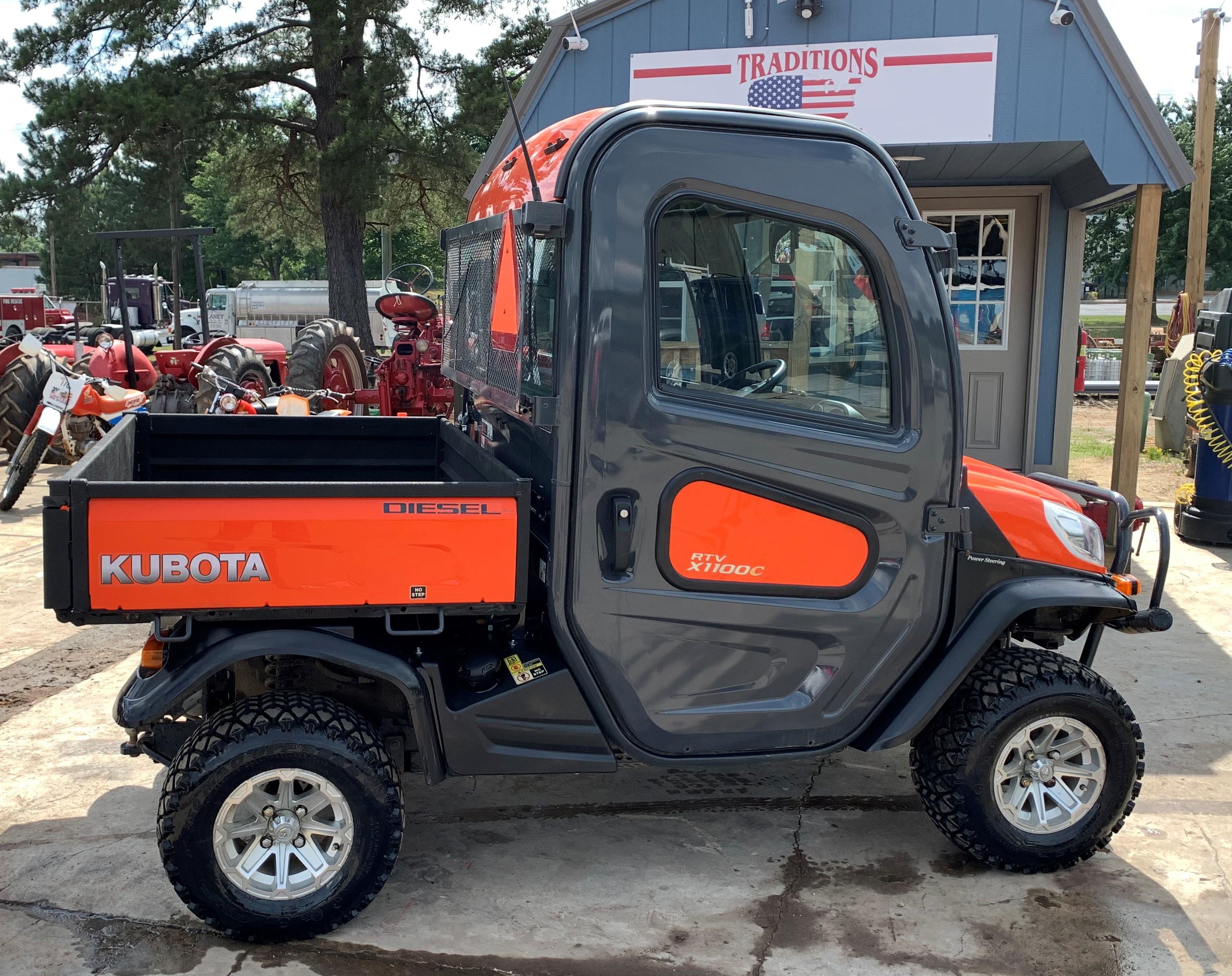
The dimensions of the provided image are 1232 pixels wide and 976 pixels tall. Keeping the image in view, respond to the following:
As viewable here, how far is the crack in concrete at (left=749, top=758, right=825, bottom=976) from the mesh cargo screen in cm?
172

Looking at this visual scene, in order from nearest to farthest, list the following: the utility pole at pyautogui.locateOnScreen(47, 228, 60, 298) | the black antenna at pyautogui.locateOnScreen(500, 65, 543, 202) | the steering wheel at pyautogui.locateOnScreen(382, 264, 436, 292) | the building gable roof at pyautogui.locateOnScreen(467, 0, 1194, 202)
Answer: the black antenna at pyautogui.locateOnScreen(500, 65, 543, 202) < the steering wheel at pyautogui.locateOnScreen(382, 264, 436, 292) < the building gable roof at pyautogui.locateOnScreen(467, 0, 1194, 202) < the utility pole at pyautogui.locateOnScreen(47, 228, 60, 298)

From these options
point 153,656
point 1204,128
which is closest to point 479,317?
point 153,656

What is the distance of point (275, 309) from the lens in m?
39.4

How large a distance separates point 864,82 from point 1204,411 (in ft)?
11.0

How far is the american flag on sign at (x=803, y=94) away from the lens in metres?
7.72

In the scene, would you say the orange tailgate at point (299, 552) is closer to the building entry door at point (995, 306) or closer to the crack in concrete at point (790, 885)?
the crack in concrete at point (790, 885)

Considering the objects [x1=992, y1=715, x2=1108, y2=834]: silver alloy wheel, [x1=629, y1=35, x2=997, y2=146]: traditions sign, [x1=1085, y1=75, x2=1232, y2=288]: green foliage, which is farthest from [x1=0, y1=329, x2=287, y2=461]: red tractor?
[x1=1085, y1=75, x2=1232, y2=288]: green foliage

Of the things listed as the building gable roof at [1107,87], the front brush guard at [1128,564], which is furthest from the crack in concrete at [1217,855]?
the building gable roof at [1107,87]

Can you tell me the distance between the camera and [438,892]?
3531 mm

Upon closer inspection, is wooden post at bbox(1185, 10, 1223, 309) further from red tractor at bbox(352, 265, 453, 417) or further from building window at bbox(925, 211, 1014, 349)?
red tractor at bbox(352, 265, 453, 417)

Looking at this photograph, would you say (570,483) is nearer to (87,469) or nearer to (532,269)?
(532,269)

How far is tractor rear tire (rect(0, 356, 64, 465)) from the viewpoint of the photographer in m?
10.6

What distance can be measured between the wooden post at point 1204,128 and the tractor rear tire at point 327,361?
30.5ft

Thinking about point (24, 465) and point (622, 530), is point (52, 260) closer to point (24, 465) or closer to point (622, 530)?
point (24, 465)
